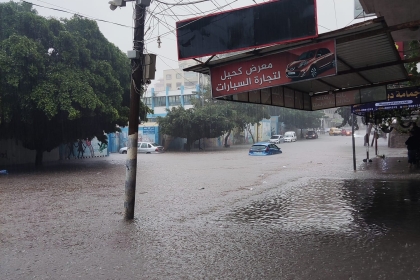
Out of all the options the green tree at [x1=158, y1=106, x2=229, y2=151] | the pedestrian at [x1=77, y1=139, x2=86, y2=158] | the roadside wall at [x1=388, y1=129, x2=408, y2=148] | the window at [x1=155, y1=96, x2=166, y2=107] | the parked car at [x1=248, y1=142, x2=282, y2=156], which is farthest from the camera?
the window at [x1=155, y1=96, x2=166, y2=107]

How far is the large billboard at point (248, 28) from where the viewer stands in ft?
21.5

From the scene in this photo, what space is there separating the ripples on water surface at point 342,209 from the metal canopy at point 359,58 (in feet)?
10.6

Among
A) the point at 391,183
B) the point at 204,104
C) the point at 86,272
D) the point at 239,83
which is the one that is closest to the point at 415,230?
the point at 239,83

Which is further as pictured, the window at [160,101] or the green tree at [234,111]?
the window at [160,101]

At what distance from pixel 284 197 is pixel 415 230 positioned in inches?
179

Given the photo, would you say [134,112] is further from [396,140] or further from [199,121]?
[396,140]

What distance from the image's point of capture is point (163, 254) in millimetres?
5914

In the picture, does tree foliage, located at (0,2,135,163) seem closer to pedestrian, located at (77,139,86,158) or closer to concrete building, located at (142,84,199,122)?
pedestrian, located at (77,139,86,158)

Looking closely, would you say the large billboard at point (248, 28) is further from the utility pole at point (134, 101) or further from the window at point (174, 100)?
the window at point (174, 100)

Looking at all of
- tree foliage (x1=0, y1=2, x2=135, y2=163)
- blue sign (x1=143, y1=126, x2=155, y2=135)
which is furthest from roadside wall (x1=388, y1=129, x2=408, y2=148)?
blue sign (x1=143, y1=126, x2=155, y2=135)

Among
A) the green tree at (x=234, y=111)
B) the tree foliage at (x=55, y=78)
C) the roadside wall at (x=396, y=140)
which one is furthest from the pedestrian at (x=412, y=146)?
the green tree at (x=234, y=111)

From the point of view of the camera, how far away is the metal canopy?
6.47 meters

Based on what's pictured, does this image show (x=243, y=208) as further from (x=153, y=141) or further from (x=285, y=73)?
(x=153, y=141)

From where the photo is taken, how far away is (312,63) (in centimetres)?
695
